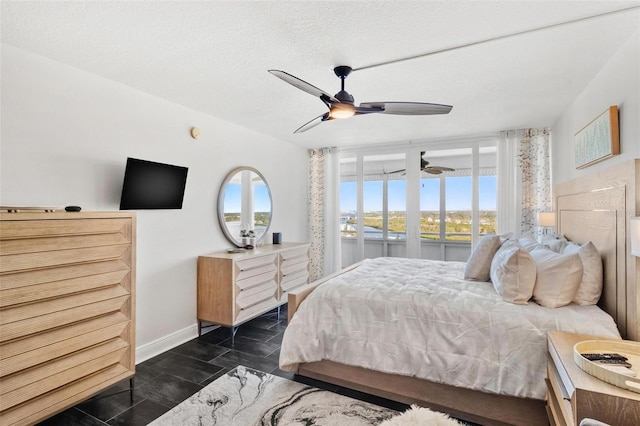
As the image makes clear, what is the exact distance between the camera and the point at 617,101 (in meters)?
2.31

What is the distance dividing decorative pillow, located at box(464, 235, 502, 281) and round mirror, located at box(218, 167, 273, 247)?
8.90ft

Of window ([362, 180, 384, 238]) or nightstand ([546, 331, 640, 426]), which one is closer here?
nightstand ([546, 331, 640, 426])

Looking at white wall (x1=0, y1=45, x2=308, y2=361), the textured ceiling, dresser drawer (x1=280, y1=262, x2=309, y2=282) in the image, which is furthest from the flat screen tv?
dresser drawer (x1=280, y1=262, x2=309, y2=282)

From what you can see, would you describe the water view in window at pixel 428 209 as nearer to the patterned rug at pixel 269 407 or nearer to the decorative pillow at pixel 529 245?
the decorative pillow at pixel 529 245

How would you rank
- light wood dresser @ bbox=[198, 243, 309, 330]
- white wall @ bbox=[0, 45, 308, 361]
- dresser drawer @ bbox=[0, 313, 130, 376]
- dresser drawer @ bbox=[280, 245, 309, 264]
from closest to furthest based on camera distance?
1. dresser drawer @ bbox=[0, 313, 130, 376]
2. white wall @ bbox=[0, 45, 308, 361]
3. light wood dresser @ bbox=[198, 243, 309, 330]
4. dresser drawer @ bbox=[280, 245, 309, 264]

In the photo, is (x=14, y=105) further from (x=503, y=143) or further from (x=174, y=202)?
(x=503, y=143)

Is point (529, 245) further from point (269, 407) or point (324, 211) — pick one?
point (324, 211)

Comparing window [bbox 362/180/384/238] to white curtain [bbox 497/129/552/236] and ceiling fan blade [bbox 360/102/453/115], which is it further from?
ceiling fan blade [bbox 360/102/453/115]

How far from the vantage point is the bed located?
6.27 ft

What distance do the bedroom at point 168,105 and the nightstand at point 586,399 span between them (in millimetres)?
1516

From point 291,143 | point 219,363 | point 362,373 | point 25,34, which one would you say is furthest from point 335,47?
point 291,143

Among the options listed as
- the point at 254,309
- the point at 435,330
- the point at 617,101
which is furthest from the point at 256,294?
the point at 617,101

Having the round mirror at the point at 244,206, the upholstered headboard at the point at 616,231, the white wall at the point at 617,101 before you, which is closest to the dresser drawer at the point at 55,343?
the round mirror at the point at 244,206

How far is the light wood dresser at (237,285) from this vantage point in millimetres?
3398
